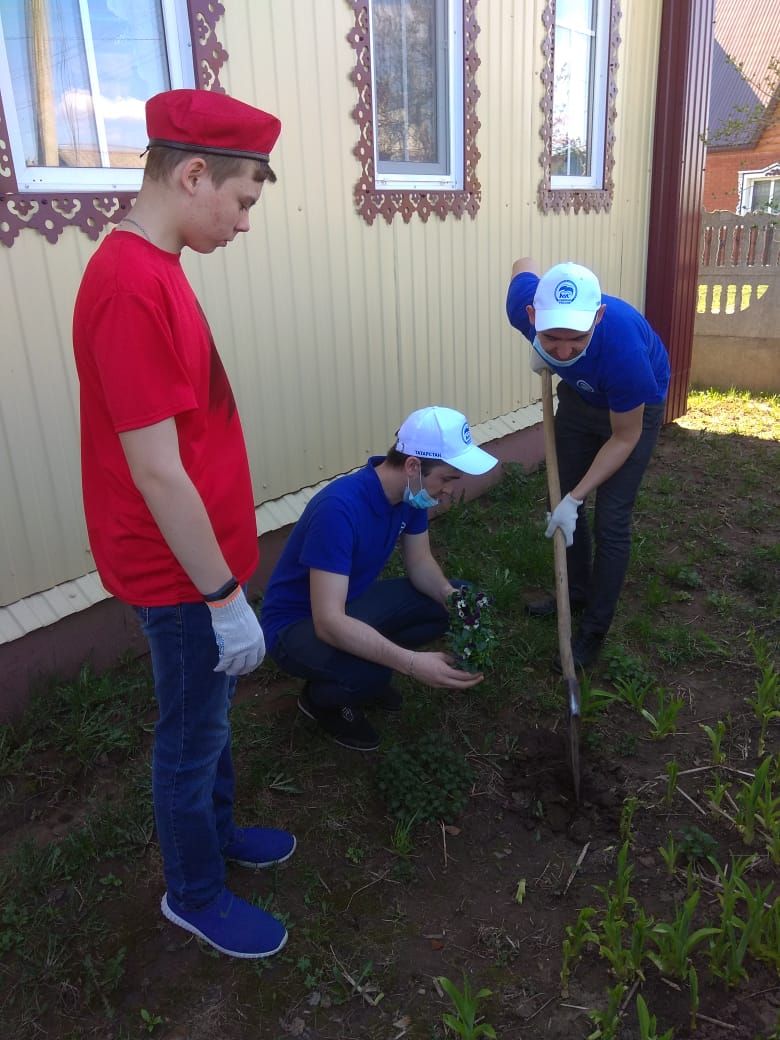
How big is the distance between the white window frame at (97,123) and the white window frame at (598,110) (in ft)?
10.7

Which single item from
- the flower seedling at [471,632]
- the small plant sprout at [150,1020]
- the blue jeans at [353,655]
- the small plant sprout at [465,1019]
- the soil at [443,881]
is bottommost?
the soil at [443,881]

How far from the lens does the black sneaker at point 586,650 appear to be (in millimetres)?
3404

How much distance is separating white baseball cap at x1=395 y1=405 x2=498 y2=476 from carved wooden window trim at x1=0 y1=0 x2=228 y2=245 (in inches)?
50.2

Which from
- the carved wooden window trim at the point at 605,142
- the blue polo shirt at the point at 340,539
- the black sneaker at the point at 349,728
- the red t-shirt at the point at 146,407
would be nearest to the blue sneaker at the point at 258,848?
the black sneaker at the point at 349,728

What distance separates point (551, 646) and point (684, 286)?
493 cm

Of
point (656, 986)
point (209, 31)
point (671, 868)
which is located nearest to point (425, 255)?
point (209, 31)

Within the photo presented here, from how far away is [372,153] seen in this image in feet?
13.5

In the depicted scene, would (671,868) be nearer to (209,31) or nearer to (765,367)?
(209,31)

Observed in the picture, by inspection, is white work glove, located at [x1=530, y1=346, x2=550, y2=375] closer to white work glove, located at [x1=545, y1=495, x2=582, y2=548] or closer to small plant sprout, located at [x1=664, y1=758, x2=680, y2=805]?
white work glove, located at [x1=545, y1=495, x2=582, y2=548]

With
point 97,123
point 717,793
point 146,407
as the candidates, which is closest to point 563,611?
point 717,793

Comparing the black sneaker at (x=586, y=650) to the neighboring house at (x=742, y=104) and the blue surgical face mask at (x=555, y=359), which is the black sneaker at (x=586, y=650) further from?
the neighboring house at (x=742, y=104)

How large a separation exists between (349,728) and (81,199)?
86.9 inches

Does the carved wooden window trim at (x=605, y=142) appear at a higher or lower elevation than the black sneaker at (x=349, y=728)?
higher

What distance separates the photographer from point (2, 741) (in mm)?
2863
